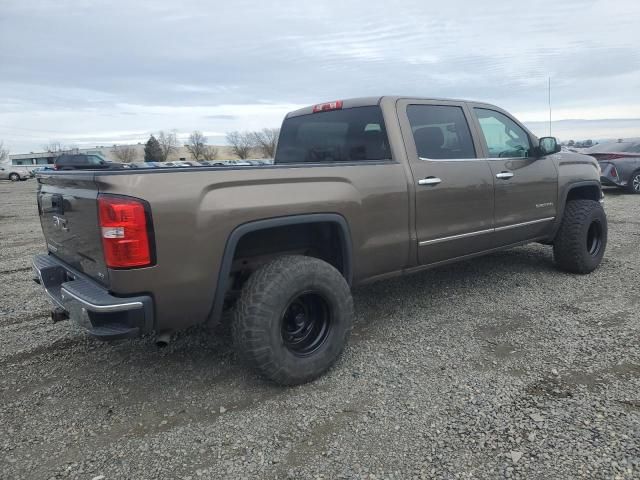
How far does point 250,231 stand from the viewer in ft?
9.04

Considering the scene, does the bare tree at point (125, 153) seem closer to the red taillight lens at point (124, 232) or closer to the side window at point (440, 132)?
the side window at point (440, 132)

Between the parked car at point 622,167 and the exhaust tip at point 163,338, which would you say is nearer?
the exhaust tip at point 163,338

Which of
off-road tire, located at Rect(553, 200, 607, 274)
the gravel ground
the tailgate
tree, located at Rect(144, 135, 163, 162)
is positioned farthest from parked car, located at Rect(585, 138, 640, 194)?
tree, located at Rect(144, 135, 163, 162)

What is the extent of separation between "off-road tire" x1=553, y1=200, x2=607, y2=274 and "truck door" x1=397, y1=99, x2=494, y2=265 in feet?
4.23

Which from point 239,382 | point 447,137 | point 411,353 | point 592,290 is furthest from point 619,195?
point 239,382

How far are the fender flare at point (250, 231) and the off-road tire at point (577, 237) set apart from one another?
10.0 ft

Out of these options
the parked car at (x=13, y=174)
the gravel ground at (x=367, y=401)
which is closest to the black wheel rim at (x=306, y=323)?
the gravel ground at (x=367, y=401)

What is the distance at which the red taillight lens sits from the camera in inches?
93.1

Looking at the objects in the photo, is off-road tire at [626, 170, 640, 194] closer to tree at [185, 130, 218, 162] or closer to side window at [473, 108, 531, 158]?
side window at [473, 108, 531, 158]

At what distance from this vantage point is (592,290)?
4.70m

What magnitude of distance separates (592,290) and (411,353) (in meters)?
2.40

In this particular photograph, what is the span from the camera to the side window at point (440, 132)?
12.6 feet

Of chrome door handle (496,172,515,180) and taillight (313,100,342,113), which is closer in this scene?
taillight (313,100,342,113)

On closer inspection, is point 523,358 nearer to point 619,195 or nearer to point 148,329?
point 148,329
